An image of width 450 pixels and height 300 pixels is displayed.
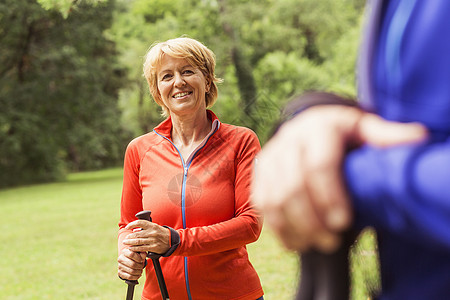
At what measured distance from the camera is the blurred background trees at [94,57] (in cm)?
2511

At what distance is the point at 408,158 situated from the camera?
0.55 m

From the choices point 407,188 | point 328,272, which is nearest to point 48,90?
point 328,272

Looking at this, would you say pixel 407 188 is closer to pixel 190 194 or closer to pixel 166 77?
pixel 190 194

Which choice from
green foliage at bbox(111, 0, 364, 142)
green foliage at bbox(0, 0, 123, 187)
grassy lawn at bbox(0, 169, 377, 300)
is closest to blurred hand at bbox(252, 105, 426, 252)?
grassy lawn at bbox(0, 169, 377, 300)

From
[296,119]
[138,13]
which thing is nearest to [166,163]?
[296,119]

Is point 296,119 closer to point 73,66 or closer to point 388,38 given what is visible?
point 388,38

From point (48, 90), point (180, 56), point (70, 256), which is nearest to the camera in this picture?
point (180, 56)

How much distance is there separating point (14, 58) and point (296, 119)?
27268 millimetres

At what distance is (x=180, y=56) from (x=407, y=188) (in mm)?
1804

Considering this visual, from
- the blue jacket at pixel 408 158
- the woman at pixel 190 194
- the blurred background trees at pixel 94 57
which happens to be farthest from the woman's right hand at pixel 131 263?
the blurred background trees at pixel 94 57

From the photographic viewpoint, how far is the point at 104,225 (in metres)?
12.5

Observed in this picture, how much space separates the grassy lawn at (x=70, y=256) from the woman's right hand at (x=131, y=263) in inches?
62.9

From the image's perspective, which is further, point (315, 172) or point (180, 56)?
point (180, 56)

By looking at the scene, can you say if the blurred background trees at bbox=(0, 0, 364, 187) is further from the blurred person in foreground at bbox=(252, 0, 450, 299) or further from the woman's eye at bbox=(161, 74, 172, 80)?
the blurred person in foreground at bbox=(252, 0, 450, 299)
